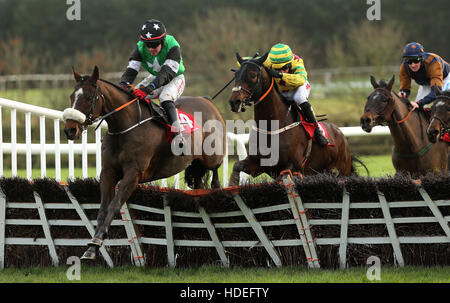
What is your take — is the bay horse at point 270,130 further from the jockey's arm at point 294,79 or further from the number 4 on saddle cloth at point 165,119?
the number 4 on saddle cloth at point 165,119

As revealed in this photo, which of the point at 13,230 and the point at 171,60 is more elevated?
the point at 171,60

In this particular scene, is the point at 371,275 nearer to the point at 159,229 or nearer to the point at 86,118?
the point at 159,229

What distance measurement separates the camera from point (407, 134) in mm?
7820

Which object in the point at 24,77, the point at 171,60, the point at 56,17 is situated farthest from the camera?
the point at 56,17

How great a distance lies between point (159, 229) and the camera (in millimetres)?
6273

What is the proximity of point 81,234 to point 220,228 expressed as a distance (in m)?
1.23

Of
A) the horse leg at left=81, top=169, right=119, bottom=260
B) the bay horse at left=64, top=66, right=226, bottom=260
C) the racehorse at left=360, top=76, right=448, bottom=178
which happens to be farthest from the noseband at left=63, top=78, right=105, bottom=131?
the racehorse at left=360, top=76, right=448, bottom=178

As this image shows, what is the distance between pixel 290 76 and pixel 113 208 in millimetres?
2370

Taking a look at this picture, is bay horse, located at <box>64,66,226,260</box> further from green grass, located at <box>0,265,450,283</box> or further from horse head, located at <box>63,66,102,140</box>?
green grass, located at <box>0,265,450,283</box>

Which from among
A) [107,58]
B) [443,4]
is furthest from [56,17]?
[443,4]

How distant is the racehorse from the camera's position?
7.67m

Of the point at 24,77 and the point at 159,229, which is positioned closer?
the point at 159,229

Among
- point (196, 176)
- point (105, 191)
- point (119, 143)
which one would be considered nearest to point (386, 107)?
point (196, 176)

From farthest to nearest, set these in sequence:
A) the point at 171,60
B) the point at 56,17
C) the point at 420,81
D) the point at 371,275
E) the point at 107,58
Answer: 1. the point at 56,17
2. the point at 107,58
3. the point at 420,81
4. the point at 171,60
5. the point at 371,275
